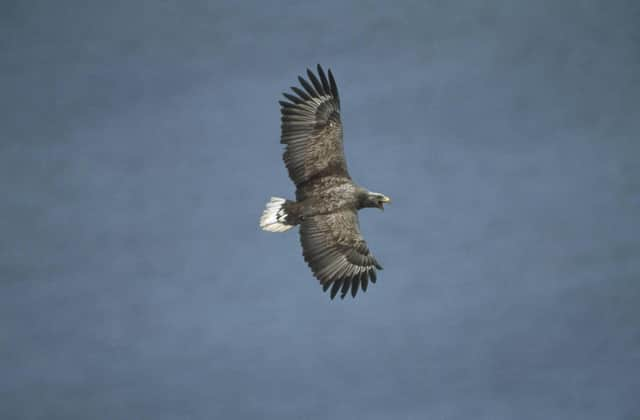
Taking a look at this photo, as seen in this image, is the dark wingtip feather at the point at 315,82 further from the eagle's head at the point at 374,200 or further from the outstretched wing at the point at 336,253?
the outstretched wing at the point at 336,253

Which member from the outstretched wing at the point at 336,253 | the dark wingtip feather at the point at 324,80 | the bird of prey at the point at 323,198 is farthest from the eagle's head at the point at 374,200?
the dark wingtip feather at the point at 324,80

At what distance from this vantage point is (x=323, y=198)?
18156 mm

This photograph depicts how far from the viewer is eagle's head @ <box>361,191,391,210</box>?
60.8 ft

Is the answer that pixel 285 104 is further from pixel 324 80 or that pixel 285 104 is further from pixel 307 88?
pixel 324 80

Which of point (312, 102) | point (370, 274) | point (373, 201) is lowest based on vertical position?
point (370, 274)

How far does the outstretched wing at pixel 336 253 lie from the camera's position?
1773cm

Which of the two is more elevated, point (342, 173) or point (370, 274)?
point (342, 173)

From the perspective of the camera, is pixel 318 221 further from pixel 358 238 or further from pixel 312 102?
Result: pixel 312 102

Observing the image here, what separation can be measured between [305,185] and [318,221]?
0.92m

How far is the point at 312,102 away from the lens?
62.8 feet

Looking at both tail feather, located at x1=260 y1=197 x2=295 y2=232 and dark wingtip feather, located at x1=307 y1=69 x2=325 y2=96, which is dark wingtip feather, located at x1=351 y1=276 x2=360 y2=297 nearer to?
tail feather, located at x1=260 y1=197 x2=295 y2=232

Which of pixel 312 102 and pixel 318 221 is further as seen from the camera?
pixel 312 102

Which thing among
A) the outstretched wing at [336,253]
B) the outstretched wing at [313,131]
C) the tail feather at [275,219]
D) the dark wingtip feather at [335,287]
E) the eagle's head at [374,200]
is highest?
the outstretched wing at [313,131]

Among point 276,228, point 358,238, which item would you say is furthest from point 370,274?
point 276,228
